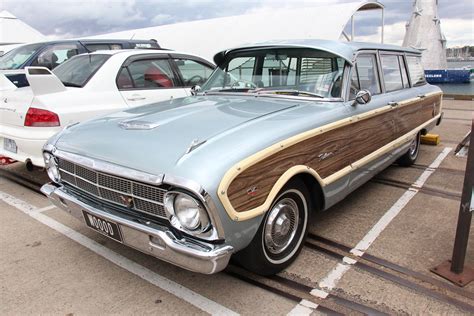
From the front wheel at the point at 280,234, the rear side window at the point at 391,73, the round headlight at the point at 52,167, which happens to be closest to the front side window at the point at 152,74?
the round headlight at the point at 52,167

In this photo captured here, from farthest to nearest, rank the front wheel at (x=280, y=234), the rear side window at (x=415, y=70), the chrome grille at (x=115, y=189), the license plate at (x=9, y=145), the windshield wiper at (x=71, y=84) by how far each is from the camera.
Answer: the rear side window at (x=415, y=70) < the windshield wiper at (x=71, y=84) < the license plate at (x=9, y=145) < the front wheel at (x=280, y=234) < the chrome grille at (x=115, y=189)

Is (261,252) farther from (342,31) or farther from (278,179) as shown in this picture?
(342,31)

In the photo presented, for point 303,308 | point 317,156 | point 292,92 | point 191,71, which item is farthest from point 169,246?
point 191,71

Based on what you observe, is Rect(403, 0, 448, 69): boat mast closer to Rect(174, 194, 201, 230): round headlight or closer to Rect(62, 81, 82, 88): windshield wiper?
Rect(62, 81, 82, 88): windshield wiper

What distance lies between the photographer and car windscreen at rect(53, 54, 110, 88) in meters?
4.89

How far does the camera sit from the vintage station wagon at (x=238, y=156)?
7.38 feet

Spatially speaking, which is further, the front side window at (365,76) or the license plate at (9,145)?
the license plate at (9,145)

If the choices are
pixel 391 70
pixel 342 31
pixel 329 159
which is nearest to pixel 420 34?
pixel 342 31

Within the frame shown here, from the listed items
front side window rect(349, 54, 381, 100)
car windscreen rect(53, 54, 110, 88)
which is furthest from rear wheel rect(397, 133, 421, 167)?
car windscreen rect(53, 54, 110, 88)

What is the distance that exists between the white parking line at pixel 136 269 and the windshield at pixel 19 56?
150 inches

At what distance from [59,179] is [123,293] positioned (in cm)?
113

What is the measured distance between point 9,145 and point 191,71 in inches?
111

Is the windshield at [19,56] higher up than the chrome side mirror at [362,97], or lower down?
higher up

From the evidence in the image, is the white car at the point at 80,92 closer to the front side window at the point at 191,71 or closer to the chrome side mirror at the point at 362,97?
the front side window at the point at 191,71
